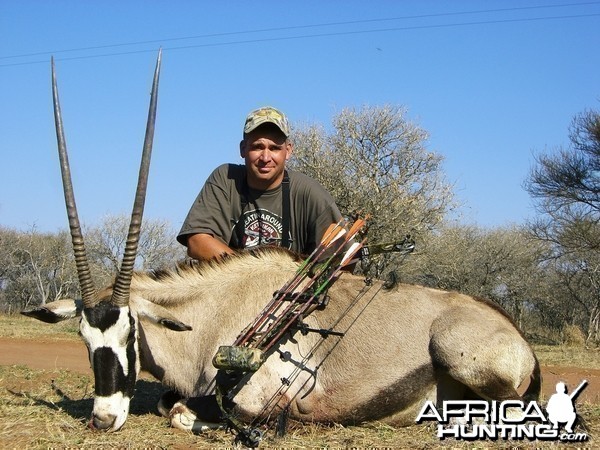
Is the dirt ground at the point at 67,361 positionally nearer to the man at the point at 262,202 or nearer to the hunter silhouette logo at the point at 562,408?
the hunter silhouette logo at the point at 562,408

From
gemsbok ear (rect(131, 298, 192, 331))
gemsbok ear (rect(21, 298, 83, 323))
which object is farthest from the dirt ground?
gemsbok ear (rect(21, 298, 83, 323))

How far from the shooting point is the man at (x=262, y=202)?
623cm

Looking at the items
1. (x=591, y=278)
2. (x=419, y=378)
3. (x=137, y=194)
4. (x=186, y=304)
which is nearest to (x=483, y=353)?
(x=419, y=378)

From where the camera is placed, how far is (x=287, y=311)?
498 centimetres

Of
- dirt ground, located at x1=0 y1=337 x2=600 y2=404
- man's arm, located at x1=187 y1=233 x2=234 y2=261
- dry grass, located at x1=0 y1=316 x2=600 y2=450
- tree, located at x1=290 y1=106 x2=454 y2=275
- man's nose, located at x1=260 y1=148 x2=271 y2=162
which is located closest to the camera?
dry grass, located at x1=0 y1=316 x2=600 y2=450

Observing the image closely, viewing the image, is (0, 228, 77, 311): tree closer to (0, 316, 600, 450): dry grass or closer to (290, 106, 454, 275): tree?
(290, 106, 454, 275): tree

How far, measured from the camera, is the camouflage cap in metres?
6.19

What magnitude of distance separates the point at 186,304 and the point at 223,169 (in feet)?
5.08

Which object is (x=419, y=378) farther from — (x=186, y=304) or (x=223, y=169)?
(x=223, y=169)

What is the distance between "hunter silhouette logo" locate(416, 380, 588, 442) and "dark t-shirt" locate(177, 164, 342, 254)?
1.97m

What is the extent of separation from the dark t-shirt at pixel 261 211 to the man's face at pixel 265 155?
6.1 inches

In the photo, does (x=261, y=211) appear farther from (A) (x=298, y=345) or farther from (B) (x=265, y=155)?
(A) (x=298, y=345)

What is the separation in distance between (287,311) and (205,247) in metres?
1.35

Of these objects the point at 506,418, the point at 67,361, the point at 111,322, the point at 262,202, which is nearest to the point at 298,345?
the point at 111,322
